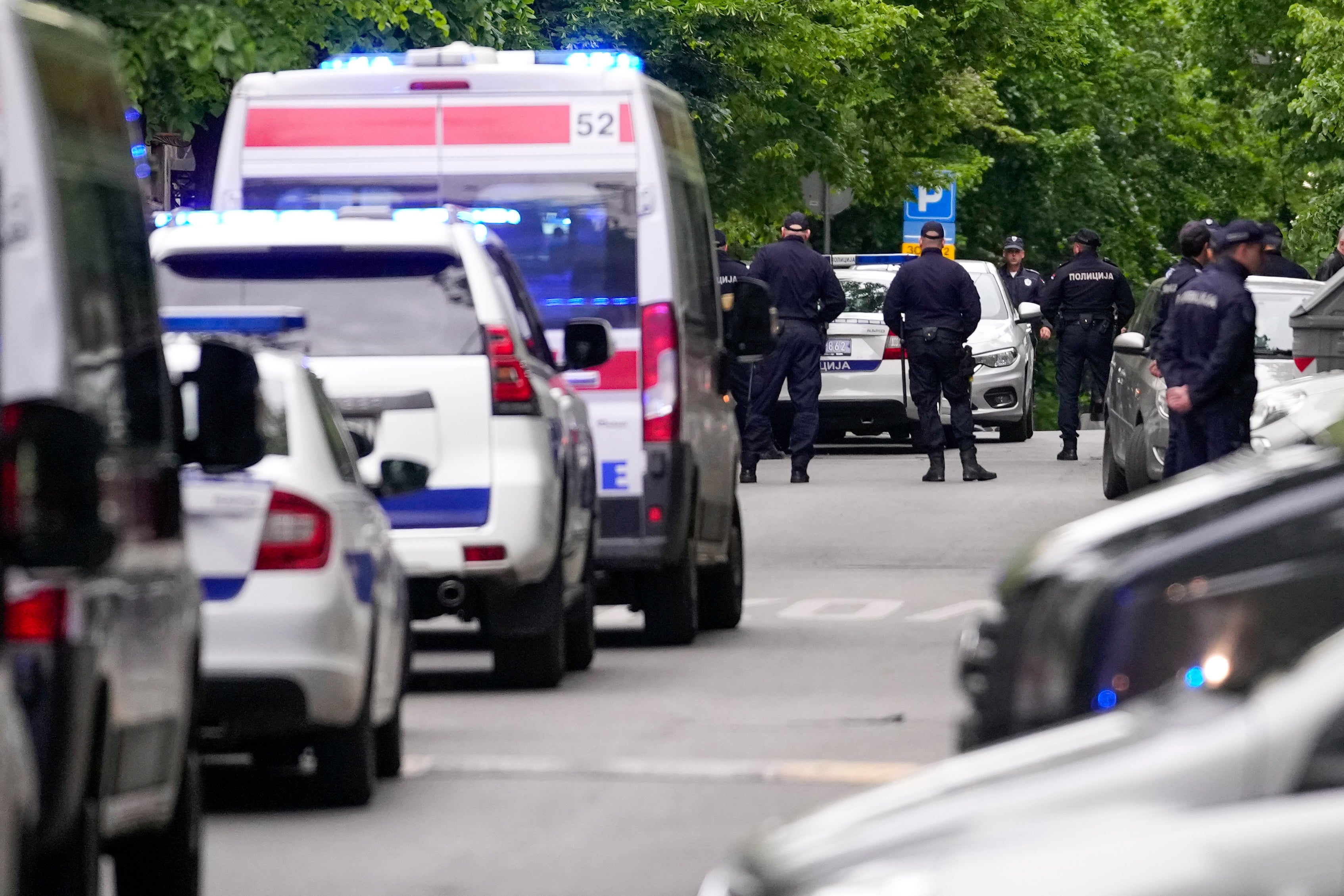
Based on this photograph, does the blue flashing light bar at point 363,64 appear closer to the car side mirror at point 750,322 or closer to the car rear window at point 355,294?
the car side mirror at point 750,322

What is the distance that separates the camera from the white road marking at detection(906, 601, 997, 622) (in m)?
14.6

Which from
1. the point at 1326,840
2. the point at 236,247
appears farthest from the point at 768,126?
the point at 1326,840

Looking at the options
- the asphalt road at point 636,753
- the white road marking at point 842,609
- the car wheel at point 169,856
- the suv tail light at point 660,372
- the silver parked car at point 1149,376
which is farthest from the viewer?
the silver parked car at point 1149,376

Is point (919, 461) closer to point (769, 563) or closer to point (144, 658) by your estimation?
point (769, 563)

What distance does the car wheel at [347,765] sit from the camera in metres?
8.79

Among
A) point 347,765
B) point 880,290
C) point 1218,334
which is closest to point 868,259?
point 880,290

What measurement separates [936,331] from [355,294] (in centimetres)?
1345

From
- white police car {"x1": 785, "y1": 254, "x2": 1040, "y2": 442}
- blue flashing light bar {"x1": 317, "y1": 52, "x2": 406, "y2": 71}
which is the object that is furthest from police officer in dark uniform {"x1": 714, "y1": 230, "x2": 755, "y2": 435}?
blue flashing light bar {"x1": 317, "y1": 52, "x2": 406, "y2": 71}

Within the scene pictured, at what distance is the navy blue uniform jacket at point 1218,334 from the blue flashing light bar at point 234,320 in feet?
16.6

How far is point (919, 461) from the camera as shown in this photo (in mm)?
27406

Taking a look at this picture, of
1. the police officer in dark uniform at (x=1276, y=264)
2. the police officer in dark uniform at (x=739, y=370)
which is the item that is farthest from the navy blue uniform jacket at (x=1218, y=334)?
the police officer in dark uniform at (x=739, y=370)

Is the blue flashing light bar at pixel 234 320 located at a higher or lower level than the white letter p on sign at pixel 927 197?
higher

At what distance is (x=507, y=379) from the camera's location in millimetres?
11000

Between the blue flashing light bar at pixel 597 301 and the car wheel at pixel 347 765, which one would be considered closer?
the car wheel at pixel 347 765
